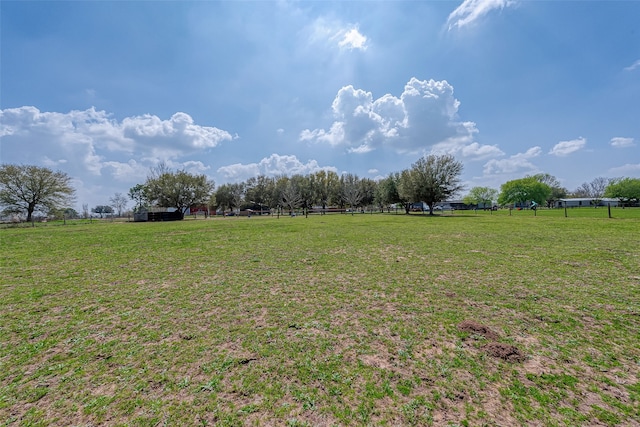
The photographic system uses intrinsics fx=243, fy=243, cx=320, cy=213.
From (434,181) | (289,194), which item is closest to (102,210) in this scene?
(289,194)

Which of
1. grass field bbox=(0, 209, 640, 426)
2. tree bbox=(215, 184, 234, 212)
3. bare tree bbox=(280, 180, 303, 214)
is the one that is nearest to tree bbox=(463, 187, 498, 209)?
bare tree bbox=(280, 180, 303, 214)

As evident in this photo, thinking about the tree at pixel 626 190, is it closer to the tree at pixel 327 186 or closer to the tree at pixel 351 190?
the tree at pixel 351 190

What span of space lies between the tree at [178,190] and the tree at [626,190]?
354 ft

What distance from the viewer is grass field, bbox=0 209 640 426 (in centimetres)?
227

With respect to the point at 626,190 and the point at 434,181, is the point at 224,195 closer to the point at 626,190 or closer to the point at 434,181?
the point at 434,181

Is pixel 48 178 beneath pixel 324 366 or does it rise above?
above

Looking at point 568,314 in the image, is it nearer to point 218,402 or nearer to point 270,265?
point 218,402

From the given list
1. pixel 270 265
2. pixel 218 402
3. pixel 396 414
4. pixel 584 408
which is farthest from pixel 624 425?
pixel 270 265

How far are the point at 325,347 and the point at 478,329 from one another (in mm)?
2336

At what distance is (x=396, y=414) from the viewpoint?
2209 mm

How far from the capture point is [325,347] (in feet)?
10.7

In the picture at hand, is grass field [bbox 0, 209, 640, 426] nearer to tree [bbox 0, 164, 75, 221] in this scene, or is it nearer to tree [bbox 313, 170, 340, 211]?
tree [bbox 0, 164, 75, 221]

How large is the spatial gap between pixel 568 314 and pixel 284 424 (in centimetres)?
Result: 486

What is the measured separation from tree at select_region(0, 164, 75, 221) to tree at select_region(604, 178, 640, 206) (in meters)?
126
